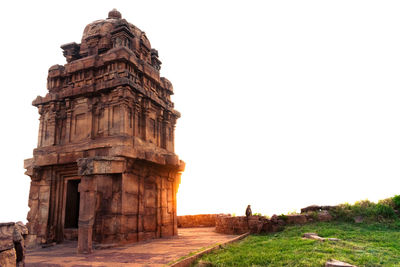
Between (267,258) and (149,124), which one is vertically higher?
(149,124)

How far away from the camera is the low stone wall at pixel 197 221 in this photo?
18094mm

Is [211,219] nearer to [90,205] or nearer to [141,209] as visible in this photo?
[141,209]

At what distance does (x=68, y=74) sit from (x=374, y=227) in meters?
12.8

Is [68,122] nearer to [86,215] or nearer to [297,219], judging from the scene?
[86,215]

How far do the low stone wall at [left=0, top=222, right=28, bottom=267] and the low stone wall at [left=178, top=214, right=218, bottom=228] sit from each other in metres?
14.1

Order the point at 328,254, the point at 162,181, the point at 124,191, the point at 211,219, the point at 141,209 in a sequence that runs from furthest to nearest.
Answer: the point at 211,219 → the point at 162,181 → the point at 141,209 → the point at 124,191 → the point at 328,254

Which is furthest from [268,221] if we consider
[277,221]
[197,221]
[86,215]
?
[197,221]

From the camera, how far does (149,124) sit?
12.2 meters

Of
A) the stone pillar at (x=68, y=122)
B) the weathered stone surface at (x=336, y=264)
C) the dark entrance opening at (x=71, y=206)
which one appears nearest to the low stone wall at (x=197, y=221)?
the dark entrance opening at (x=71, y=206)

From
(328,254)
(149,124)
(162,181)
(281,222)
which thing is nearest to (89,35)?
(149,124)

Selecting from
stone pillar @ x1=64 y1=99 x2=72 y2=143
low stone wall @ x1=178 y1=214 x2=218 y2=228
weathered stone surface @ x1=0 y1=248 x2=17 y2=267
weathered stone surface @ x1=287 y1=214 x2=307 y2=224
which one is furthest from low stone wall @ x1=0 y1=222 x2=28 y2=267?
low stone wall @ x1=178 y1=214 x2=218 y2=228

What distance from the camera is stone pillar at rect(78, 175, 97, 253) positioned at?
7.89 m

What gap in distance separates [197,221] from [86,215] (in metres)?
11.2

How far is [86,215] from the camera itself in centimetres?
805
